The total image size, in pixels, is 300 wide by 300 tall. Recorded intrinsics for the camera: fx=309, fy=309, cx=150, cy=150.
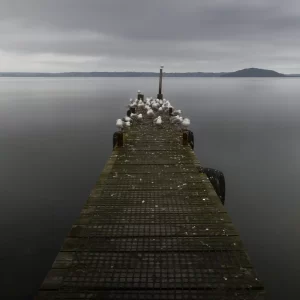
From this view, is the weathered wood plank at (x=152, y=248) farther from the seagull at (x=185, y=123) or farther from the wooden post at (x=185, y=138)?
the seagull at (x=185, y=123)

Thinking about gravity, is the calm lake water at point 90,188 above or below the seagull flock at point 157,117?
below

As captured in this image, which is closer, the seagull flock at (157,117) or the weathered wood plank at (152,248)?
the weathered wood plank at (152,248)

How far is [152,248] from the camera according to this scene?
5961mm

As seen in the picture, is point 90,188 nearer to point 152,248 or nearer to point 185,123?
point 185,123

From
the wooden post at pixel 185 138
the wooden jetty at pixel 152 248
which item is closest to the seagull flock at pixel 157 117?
the wooden post at pixel 185 138

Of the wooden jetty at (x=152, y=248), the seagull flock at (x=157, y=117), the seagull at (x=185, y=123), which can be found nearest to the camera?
the wooden jetty at (x=152, y=248)

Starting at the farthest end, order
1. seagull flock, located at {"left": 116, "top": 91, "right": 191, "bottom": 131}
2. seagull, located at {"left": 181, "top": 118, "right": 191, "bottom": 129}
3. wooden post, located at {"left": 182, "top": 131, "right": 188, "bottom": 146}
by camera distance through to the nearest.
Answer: seagull flock, located at {"left": 116, "top": 91, "right": 191, "bottom": 131}, seagull, located at {"left": 181, "top": 118, "right": 191, "bottom": 129}, wooden post, located at {"left": 182, "top": 131, "right": 188, "bottom": 146}

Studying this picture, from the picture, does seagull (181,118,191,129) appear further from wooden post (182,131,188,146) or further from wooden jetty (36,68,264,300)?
wooden jetty (36,68,264,300)

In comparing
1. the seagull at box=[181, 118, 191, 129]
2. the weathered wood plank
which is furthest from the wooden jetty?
the seagull at box=[181, 118, 191, 129]

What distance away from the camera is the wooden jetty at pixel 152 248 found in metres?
4.86

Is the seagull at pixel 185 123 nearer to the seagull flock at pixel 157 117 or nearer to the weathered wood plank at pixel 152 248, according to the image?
the seagull flock at pixel 157 117

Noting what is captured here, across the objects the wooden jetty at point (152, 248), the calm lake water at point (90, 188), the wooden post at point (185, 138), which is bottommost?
the calm lake water at point (90, 188)

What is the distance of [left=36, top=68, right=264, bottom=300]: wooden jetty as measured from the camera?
486 centimetres

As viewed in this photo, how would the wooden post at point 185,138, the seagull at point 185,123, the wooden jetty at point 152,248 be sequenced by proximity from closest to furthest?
the wooden jetty at point 152,248
the wooden post at point 185,138
the seagull at point 185,123
